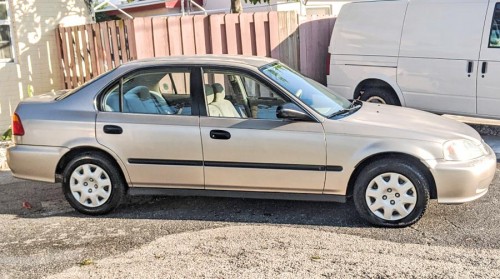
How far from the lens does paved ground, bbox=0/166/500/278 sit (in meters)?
4.03

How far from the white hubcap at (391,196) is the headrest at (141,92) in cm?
233

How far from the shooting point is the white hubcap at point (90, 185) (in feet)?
17.4

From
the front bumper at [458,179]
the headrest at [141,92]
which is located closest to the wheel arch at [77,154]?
the headrest at [141,92]

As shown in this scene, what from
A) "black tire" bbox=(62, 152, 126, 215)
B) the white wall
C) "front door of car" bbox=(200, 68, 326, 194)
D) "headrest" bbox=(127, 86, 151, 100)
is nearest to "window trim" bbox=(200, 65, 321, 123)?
"front door of car" bbox=(200, 68, 326, 194)

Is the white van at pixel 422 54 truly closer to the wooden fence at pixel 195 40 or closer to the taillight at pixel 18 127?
the wooden fence at pixel 195 40

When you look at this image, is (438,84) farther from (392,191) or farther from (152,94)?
(152,94)

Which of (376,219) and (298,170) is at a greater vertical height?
(298,170)

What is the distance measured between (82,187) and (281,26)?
211 inches

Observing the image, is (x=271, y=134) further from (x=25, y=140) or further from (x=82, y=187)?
(x=25, y=140)

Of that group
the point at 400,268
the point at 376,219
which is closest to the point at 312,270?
the point at 400,268

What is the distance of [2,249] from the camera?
464cm

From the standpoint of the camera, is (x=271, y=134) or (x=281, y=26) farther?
(x=281, y=26)

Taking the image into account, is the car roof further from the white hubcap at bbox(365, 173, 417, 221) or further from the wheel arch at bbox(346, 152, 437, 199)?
the white hubcap at bbox(365, 173, 417, 221)

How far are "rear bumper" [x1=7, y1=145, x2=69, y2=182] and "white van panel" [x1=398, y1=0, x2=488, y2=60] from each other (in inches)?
218
